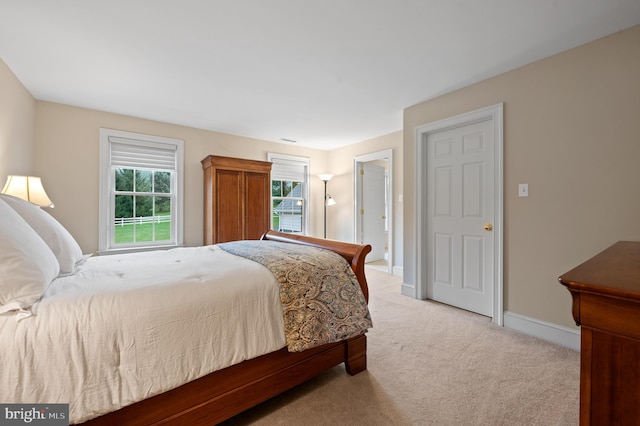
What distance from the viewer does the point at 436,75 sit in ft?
9.00

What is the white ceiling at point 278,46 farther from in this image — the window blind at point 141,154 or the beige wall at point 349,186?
the beige wall at point 349,186

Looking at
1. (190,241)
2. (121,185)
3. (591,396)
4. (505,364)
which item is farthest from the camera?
(190,241)

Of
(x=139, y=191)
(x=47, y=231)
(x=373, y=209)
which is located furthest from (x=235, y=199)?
(x=373, y=209)

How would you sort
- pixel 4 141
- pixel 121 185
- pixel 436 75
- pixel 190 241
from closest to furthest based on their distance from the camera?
pixel 4 141
pixel 436 75
pixel 121 185
pixel 190 241

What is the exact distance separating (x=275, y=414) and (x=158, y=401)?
64cm

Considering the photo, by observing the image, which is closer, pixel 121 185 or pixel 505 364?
pixel 505 364

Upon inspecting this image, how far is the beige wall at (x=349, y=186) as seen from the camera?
4.65 m

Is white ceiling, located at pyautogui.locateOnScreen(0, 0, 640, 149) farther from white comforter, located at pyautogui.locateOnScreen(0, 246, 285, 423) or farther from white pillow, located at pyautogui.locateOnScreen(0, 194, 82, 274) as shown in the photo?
white comforter, located at pyautogui.locateOnScreen(0, 246, 285, 423)

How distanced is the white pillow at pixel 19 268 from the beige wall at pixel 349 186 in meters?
4.24

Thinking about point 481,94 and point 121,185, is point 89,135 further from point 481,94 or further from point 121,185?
point 481,94

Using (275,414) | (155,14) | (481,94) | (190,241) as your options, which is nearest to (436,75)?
(481,94)

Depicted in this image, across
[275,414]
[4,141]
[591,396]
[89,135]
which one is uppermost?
[89,135]

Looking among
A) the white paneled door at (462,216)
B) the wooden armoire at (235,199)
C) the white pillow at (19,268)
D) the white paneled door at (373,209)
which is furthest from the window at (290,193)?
the white pillow at (19,268)

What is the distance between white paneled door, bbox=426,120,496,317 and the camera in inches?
114
